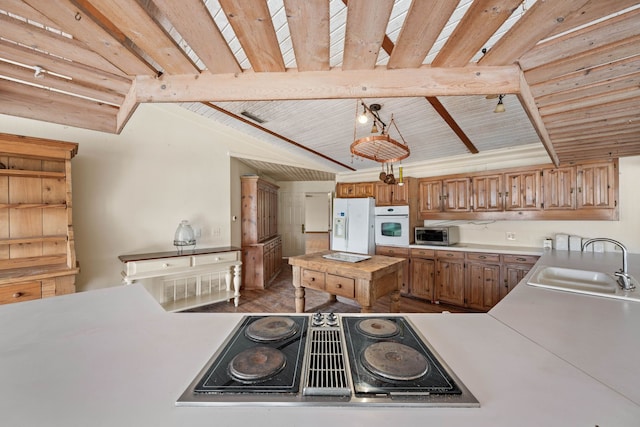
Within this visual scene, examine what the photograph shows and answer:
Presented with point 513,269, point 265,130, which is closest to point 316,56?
point 265,130

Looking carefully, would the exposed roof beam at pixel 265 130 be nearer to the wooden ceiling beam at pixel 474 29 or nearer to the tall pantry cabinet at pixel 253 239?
the tall pantry cabinet at pixel 253 239

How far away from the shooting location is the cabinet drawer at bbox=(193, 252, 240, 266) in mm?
3316

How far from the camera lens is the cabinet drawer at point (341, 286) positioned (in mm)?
2475

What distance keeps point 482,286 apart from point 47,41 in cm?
456

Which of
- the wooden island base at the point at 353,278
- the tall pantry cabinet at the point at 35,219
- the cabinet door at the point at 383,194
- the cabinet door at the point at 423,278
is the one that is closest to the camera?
the tall pantry cabinet at the point at 35,219

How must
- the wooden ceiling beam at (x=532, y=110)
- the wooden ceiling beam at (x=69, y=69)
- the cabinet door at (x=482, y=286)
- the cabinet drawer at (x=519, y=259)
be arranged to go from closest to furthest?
the wooden ceiling beam at (x=69, y=69) < the wooden ceiling beam at (x=532, y=110) < the cabinet drawer at (x=519, y=259) < the cabinet door at (x=482, y=286)

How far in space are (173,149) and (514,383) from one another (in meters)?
4.21

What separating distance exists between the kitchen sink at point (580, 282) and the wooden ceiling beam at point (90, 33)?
258 cm

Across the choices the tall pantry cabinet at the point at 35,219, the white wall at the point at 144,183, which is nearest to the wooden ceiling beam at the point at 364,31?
the tall pantry cabinet at the point at 35,219

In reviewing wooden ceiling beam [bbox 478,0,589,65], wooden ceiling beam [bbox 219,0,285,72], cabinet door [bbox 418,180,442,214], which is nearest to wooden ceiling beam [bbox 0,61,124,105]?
wooden ceiling beam [bbox 219,0,285,72]

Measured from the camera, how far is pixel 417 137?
3529 mm

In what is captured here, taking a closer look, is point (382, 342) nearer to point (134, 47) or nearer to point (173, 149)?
point (134, 47)

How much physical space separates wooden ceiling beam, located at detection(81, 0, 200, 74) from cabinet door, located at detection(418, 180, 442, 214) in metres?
4.07

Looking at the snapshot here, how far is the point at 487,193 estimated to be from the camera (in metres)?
3.73
